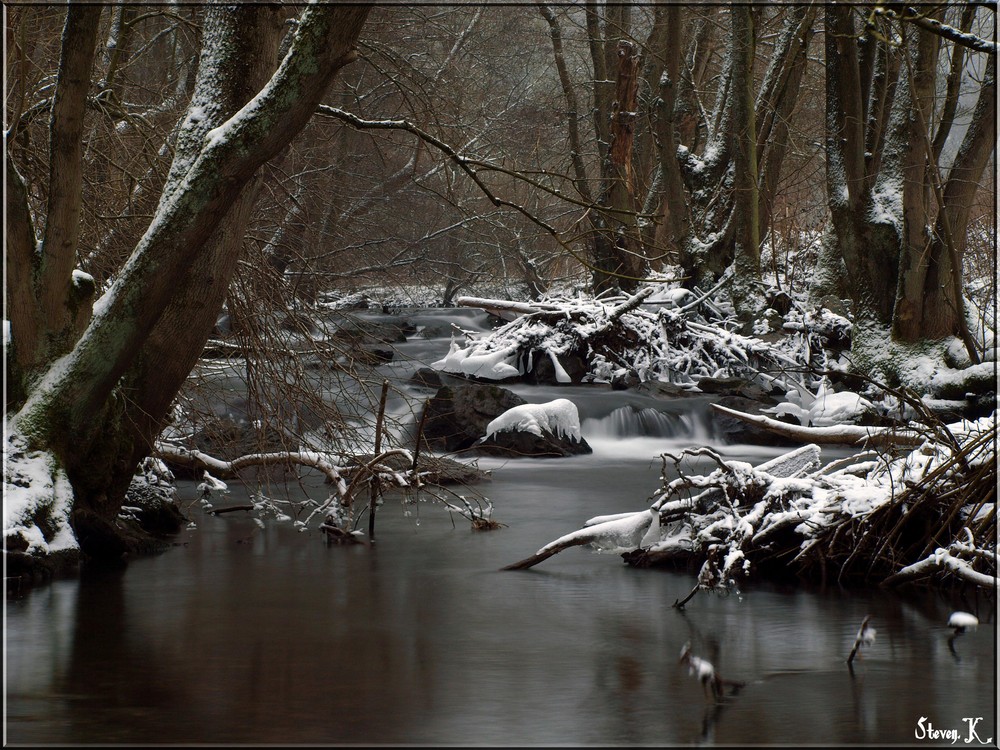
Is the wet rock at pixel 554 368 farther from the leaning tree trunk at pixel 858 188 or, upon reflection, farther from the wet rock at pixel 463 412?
the leaning tree trunk at pixel 858 188

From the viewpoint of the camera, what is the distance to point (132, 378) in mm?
6844

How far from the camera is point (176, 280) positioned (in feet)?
20.4

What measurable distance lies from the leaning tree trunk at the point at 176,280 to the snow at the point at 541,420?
559 centimetres

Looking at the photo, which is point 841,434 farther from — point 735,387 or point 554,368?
point 554,368

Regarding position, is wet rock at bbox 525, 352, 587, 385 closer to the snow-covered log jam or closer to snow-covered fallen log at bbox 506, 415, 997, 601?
the snow-covered log jam

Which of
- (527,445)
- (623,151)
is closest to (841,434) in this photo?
(527,445)

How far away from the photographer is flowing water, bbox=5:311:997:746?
4066 millimetres

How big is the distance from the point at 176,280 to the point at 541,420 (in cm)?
689

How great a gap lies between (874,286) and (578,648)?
11.0m

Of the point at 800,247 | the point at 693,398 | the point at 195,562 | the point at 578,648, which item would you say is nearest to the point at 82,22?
the point at 195,562

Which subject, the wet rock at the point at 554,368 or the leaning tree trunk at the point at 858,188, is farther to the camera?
the wet rock at the point at 554,368

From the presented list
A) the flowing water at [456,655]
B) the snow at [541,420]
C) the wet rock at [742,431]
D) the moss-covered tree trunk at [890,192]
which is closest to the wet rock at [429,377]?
the snow at [541,420]

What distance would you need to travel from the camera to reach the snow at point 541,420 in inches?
479

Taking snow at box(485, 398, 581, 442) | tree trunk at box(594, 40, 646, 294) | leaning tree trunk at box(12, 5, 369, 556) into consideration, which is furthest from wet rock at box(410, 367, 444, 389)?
leaning tree trunk at box(12, 5, 369, 556)
